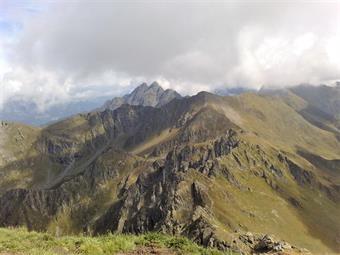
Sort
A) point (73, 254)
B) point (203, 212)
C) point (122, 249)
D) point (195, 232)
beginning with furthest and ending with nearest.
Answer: point (203, 212)
point (195, 232)
point (122, 249)
point (73, 254)

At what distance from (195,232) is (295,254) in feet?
429

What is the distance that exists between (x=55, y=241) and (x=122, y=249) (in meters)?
3.53

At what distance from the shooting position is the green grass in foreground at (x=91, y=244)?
72.6 feet

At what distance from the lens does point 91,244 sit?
73.9 feet

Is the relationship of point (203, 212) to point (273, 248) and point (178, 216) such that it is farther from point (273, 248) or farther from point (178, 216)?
point (273, 248)

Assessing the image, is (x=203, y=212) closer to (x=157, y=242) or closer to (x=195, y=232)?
(x=195, y=232)

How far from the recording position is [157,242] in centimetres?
2441

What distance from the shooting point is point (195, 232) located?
151m

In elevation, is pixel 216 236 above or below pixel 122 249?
below

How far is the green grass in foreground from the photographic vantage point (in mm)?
22141

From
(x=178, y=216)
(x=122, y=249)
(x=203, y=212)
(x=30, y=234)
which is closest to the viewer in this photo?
(x=122, y=249)

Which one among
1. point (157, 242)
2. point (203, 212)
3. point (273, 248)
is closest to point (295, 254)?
point (273, 248)

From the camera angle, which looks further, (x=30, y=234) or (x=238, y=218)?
(x=238, y=218)

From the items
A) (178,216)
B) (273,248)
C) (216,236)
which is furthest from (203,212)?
(273,248)
